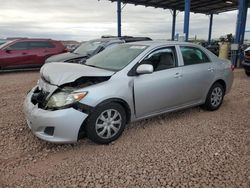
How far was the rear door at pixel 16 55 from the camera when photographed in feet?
Result: 32.6

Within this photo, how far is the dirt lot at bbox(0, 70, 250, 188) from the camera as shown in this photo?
2.48 meters

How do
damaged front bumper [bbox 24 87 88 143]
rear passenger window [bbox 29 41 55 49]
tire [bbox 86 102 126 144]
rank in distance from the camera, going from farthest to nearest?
rear passenger window [bbox 29 41 55 49] → tire [bbox 86 102 126 144] → damaged front bumper [bbox 24 87 88 143]

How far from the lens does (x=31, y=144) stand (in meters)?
3.30

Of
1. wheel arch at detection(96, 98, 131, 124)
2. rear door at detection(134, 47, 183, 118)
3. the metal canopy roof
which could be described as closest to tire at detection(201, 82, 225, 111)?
rear door at detection(134, 47, 183, 118)

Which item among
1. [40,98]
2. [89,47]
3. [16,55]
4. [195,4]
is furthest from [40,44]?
[195,4]

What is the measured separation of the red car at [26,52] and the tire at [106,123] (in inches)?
337

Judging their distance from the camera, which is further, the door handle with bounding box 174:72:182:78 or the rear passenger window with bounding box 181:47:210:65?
the rear passenger window with bounding box 181:47:210:65

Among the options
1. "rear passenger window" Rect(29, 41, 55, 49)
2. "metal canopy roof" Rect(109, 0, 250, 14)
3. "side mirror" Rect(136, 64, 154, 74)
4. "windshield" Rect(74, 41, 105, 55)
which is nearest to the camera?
"side mirror" Rect(136, 64, 154, 74)

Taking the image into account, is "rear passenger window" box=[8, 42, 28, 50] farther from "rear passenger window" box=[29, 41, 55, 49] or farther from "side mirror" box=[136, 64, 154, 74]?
"side mirror" box=[136, 64, 154, 74]

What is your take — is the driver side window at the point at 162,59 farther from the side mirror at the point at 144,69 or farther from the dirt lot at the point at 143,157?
the dirt lot at the point at 143,157

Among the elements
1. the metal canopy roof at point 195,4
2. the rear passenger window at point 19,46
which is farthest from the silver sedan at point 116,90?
the metal canopy roof at point 195,4

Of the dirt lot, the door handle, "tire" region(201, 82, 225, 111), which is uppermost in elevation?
the door handle

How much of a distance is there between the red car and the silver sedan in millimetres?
7342

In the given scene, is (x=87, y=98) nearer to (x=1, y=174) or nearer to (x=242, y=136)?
(x=1, y=174)
